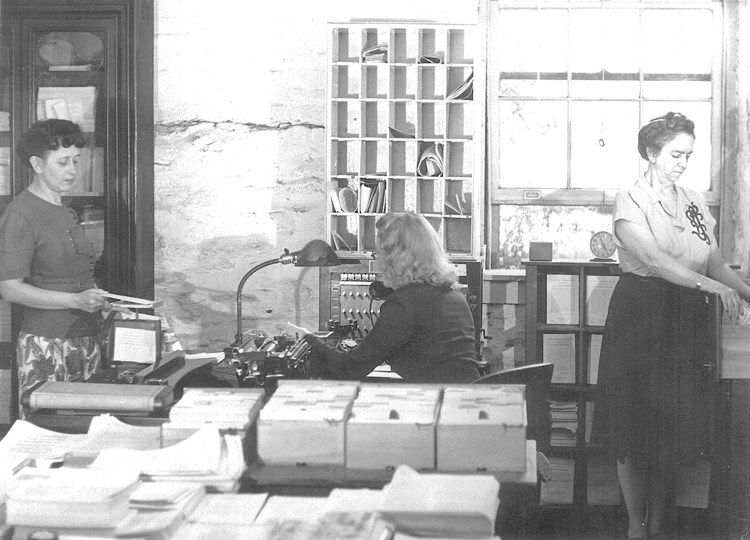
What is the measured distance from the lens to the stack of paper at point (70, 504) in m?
1.95

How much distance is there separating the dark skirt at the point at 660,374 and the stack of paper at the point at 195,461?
238 centimetres

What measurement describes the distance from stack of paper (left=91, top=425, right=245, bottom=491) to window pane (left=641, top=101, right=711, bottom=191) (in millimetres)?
3676

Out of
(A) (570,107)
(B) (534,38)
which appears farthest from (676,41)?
(B) (534,38)

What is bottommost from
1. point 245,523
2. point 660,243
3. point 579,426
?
point 579,426

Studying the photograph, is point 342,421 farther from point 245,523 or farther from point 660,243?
point 660,243

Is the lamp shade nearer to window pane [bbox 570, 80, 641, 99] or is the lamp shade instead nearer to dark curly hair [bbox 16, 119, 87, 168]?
dark curly hair [bbox 16, 119, 87, 168]

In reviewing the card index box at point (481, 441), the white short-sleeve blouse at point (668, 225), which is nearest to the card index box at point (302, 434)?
the card index box at point (481, 441)

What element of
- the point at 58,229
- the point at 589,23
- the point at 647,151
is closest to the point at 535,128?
the point at 589,23

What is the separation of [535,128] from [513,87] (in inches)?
10.4

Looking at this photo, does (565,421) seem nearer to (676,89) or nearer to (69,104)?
(676,89)

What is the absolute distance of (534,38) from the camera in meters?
5.19

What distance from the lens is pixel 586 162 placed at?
17.1 feet

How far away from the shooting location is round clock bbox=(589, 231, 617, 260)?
4.90m

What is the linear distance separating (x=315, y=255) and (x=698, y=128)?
7.73 ft
